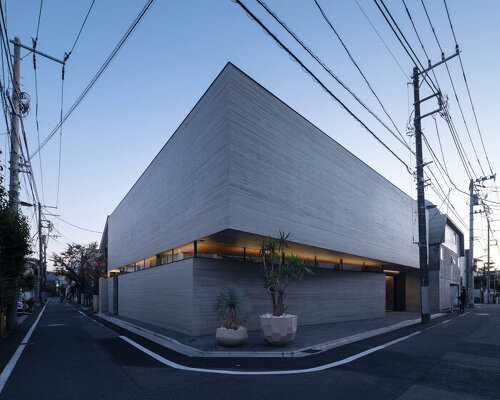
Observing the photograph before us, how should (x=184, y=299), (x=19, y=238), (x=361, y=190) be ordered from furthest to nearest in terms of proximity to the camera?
(x=361, y=190) → (x=19, y=238) → (x=184, y=299)

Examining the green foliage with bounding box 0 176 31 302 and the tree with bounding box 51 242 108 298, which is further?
the tree with bounding box 51 242 108 298

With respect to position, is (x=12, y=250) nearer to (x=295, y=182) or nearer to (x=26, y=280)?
(x=295, y=182)

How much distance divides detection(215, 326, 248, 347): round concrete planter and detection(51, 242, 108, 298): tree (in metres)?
40.1

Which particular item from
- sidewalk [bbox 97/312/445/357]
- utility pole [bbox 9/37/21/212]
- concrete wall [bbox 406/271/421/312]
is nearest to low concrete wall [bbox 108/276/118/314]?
utility pole [bbox 9/37/21/212]

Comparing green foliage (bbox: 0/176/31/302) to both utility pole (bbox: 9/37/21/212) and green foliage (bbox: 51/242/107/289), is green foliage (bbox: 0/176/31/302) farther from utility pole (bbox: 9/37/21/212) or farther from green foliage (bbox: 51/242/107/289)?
green foliage (bbox: 51/242/107/289)

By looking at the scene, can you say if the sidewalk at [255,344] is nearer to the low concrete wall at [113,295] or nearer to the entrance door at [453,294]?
the low concrete wall at [113,295]

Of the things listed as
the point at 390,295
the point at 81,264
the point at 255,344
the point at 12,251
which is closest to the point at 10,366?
the point at 255,344

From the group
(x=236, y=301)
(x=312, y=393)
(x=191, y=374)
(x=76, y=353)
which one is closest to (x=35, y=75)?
(x=76, y=353)

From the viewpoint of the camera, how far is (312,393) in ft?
20.8

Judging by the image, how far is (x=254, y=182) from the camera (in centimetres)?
1328

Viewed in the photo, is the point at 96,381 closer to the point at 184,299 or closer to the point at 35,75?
the point at 184,299

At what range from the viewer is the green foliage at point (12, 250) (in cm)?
1525

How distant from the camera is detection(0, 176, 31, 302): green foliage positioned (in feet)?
50.0

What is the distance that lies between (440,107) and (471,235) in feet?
86.4
